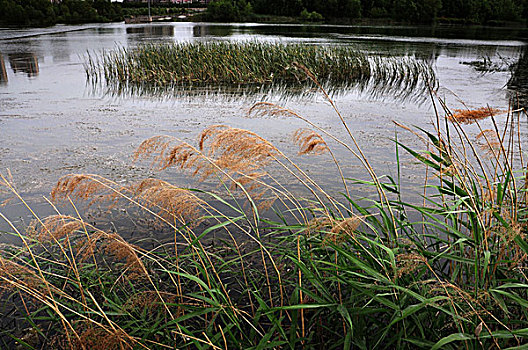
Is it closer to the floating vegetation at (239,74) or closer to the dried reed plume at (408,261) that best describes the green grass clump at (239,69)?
the floating vegetation at (239,74)

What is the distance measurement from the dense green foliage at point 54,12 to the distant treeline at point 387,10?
20.2 m

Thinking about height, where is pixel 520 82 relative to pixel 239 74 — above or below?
below

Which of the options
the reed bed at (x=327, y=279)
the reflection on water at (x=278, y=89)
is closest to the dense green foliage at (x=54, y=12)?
the reflection on water at (x=278, y=89)

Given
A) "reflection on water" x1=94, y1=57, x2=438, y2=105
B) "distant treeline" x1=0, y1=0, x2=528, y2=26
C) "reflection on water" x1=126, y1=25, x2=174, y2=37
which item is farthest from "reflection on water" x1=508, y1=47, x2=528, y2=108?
"distant treeline" x1=0, y1=0, x2=528, y2=26

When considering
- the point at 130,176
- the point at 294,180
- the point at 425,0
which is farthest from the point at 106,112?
the point at 425,0

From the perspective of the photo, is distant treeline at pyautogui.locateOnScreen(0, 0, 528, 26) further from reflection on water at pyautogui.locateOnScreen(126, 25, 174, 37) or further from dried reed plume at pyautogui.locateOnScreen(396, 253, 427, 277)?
dried reed plume at pyautogui.locateOnScreen(396, 253, 427, 277)

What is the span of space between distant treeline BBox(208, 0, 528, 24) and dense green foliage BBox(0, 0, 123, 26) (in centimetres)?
2016

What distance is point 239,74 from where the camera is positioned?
12812 mm

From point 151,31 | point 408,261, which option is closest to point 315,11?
point 151,31

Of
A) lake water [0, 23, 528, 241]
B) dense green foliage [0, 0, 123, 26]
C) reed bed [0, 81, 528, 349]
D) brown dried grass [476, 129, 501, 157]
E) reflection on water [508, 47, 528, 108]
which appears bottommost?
lake water [0, 23, 528, 241]

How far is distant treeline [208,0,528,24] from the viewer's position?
6850 cm

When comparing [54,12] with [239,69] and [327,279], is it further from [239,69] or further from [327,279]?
[327,279]

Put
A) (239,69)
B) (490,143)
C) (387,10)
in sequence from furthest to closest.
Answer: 1. (387,10)
2. (239,69)
3. (490,143)

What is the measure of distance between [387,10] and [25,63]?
280ft
